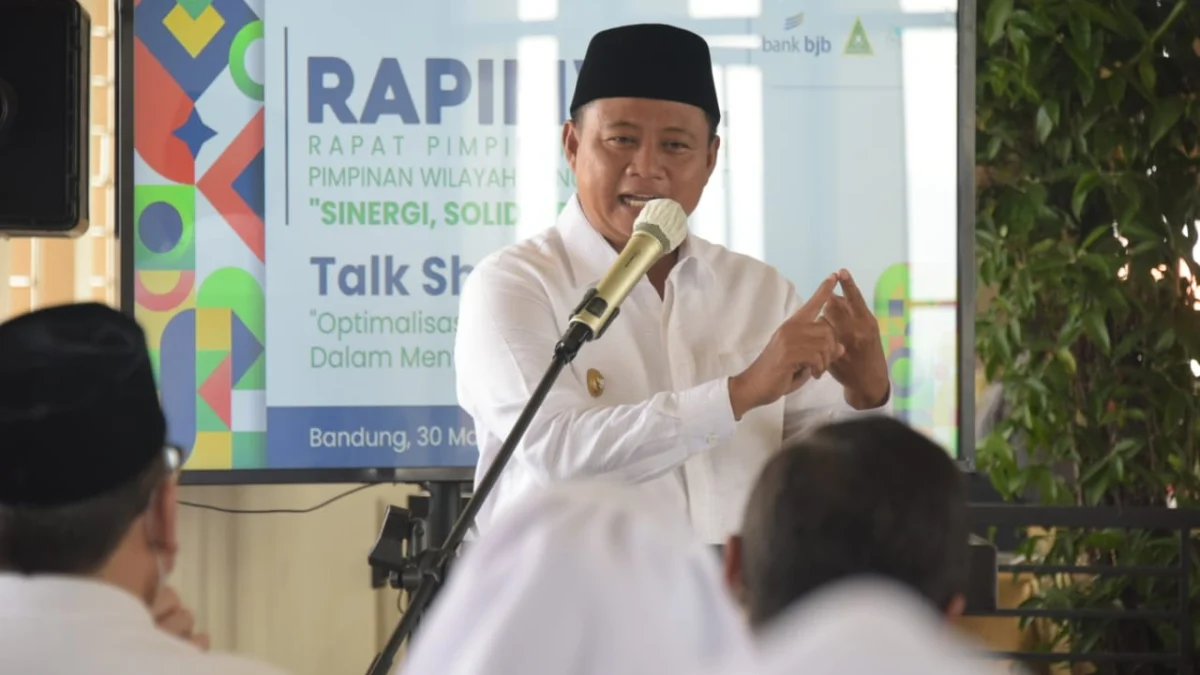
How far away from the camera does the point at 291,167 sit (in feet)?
10.2

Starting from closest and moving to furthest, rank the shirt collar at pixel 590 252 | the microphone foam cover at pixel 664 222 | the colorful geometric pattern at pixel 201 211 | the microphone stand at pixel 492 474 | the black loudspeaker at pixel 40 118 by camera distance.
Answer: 1. the microphone stand at pixel 492 474
2. the microphone foam cover at pixel 664 222
3. the black loudspeaker at pixel 40 118
4. the shirt collar at pixel 590 252
5. the colorful geometric pattern at pixel 201 211

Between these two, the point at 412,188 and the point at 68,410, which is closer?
the point at 68,410

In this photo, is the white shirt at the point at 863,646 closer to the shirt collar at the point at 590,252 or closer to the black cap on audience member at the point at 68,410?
the black cap on audience member at the point at 68,410

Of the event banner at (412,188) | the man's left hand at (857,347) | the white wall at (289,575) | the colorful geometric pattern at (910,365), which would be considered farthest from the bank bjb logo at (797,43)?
the white wall at (289,575)

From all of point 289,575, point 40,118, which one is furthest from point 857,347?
point 289,575

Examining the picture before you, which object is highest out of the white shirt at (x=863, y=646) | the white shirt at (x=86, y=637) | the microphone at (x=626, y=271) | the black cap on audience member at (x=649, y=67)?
the black cap on audience member at (x=649, y=67)

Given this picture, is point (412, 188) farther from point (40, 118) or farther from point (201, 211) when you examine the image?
point (40, 118)

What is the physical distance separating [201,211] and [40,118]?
924 mm

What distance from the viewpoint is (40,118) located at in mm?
2158

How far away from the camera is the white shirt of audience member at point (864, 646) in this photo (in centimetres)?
65

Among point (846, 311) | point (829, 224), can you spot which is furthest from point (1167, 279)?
point (846, 311)

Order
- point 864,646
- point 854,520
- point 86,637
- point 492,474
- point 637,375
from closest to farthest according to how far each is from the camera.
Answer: point 864,646 < point 854,520 < point 86,637 < point 492,474 < point 637,375

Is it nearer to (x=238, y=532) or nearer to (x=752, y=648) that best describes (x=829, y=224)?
(x=238, y=532)

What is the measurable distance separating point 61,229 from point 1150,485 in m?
2.43
